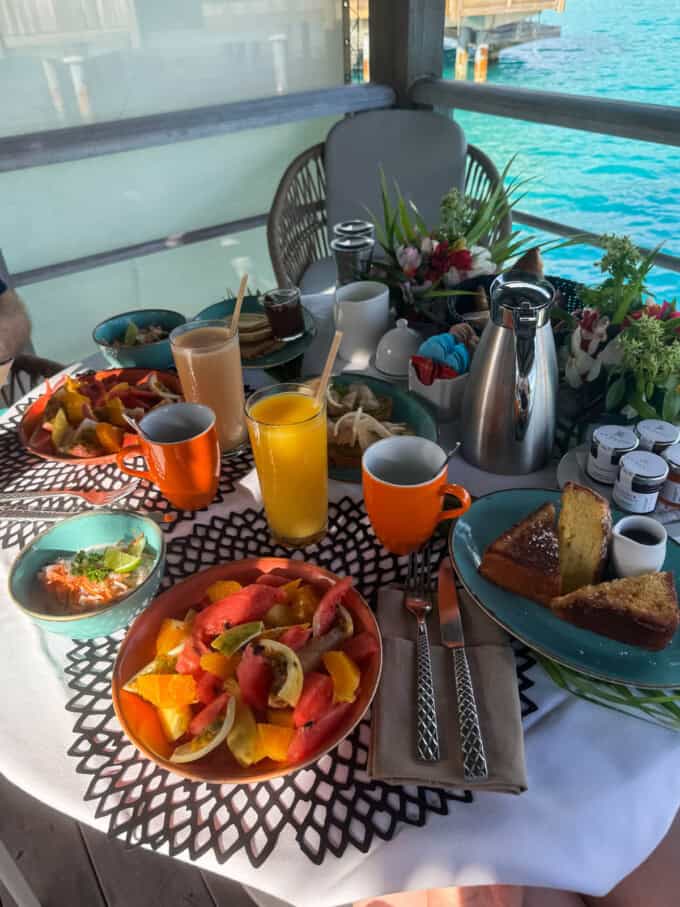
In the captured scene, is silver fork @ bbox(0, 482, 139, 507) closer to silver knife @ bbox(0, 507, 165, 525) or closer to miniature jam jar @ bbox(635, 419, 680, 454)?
silver knife @ bbox(0, 507, 165, 525)

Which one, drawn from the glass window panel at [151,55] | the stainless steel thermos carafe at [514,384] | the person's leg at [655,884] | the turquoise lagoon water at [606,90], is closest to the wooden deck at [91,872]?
the person's leg at [655,884]

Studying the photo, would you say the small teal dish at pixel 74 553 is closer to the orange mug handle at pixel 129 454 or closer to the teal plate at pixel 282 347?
the orange mug handle at pixel 129 454

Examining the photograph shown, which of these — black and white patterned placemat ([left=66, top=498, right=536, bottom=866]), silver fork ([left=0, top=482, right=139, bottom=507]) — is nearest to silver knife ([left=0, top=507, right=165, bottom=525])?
silver fork ([left=0, top=482, right=139, bottom=507])

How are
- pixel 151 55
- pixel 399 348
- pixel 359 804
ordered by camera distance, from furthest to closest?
pixel 151 55
pixel 399 348
pixel 359 804

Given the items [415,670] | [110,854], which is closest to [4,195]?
[110,854]

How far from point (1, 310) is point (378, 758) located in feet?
5.72

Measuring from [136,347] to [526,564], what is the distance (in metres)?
0.79

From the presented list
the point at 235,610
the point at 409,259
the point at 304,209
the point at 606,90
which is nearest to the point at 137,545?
the point at 235,610

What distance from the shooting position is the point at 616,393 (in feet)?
2.77

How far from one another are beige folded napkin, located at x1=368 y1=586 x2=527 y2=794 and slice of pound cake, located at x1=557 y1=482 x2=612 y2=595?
0.36 ft

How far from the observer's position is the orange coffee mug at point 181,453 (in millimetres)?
786

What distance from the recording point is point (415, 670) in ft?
1.92

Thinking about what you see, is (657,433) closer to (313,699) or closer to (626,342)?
(626,342)

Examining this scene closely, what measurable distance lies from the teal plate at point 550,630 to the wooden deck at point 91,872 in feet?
2.60
